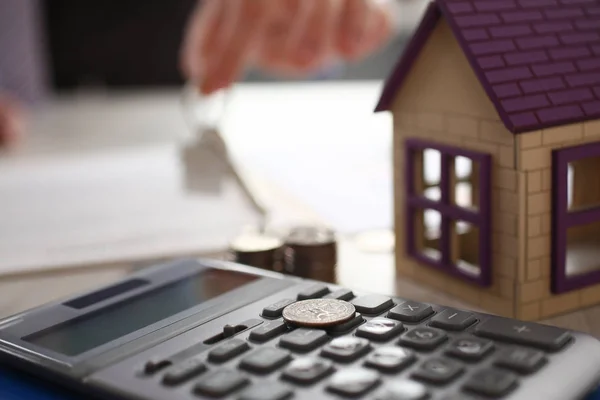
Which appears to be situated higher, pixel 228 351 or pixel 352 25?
pixel 352 25

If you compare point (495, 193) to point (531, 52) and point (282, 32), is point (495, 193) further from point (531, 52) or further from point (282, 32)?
point (282, 32)

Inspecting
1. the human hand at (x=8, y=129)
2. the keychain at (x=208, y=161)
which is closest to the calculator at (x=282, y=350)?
the keychain at (x=208, y=161)

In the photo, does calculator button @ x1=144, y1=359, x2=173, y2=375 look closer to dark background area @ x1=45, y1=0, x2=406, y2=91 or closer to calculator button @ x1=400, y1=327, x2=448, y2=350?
calculator button @ x1=400, y1=327, x2=448, y2=350

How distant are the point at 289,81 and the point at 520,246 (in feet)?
6.53

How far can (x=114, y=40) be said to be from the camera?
2.40 metres

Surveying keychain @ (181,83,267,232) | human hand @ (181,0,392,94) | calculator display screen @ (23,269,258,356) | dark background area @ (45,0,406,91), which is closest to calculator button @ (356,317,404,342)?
calculator display screen @ (23,269,258,356)

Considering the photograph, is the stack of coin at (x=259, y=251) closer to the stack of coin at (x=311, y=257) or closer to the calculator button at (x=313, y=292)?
the stack of coin at (x=311, y=257)

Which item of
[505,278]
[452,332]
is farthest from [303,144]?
[452,332]

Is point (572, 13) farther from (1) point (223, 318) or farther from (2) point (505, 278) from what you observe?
(1) point (223, 318)

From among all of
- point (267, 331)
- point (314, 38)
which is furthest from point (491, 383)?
point (314, 38)

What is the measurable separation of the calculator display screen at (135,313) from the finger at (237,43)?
618 mm

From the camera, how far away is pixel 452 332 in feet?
1.35

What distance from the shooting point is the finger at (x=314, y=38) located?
1.09 meters

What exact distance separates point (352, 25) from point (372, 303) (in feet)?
2.42
